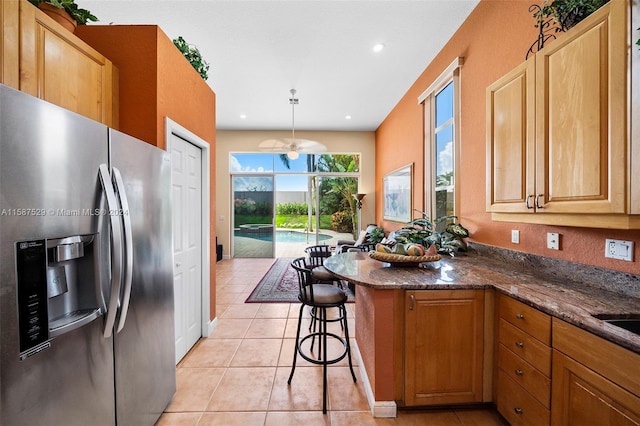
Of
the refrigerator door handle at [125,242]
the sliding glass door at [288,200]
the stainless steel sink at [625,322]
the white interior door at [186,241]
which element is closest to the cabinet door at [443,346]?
the stainless steel sink at [625,322]

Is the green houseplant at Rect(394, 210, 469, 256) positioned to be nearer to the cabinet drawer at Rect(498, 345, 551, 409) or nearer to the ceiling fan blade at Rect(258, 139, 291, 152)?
the cabinet drawer at Rect(498, 345, 551, 409)

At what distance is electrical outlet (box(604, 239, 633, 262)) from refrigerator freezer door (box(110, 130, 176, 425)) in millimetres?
2560

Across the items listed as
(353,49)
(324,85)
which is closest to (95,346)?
(353,49)

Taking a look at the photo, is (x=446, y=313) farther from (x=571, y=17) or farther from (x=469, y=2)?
(x=469, y=2)

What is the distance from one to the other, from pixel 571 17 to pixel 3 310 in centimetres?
273

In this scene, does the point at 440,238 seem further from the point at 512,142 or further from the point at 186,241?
the point at 186,241

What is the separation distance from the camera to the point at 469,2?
2523mm

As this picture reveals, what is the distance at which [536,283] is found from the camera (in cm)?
158

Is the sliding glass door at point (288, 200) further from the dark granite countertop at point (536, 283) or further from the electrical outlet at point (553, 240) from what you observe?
the electrical outlet at point (553, 240)

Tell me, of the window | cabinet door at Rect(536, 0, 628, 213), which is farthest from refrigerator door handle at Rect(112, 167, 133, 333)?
the window

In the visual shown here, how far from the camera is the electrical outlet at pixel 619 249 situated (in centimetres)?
134

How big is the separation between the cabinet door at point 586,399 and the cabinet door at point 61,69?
2747mm

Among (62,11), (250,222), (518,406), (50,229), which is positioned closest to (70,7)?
(62,11)

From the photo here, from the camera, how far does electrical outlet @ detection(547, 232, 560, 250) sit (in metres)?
1.74
